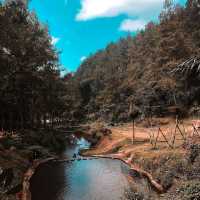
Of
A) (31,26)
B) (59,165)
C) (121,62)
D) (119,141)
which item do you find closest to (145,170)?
(59,165)

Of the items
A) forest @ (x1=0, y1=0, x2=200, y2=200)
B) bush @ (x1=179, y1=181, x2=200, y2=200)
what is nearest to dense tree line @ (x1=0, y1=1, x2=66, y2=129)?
forest @ (x1=0, y1=0, x2=200, y2=200)

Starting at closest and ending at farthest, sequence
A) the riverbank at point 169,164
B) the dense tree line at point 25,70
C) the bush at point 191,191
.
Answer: the bush at point 191,191 → the riverbank at point 169,164 → the dense tree line at point 25,70

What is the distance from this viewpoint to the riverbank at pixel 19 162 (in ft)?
69.4

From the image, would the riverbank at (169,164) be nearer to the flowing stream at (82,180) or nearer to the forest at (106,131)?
the forest at (106,131)

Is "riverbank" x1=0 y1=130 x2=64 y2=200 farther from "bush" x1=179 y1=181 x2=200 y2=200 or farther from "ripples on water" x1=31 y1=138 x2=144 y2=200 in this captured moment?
"bush" x1=179 y1=181 x2=200 y2=200

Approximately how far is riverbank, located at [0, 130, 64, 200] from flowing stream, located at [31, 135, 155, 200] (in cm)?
93

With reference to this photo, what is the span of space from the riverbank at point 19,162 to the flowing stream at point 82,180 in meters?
0.93

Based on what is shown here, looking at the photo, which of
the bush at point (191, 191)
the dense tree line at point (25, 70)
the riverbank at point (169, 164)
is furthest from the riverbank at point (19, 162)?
the bush at point (191, 191)

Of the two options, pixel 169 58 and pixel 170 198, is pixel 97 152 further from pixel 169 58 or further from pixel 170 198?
pixel 169 58

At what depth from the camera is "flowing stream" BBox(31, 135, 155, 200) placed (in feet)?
70.8

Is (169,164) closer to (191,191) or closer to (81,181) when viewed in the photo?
(191,191)

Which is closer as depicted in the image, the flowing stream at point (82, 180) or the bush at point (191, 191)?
the bush at point (191, 191)

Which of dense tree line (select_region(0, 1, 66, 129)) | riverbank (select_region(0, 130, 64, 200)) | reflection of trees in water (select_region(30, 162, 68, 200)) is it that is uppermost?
dense tree line (select_region(0, 1, 66, 129))

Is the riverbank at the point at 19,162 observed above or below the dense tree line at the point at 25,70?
below
